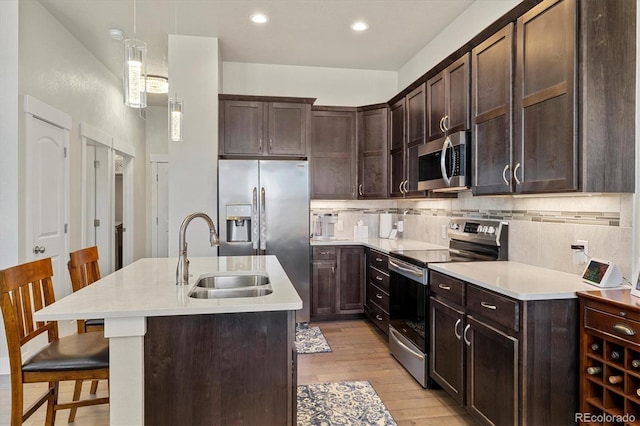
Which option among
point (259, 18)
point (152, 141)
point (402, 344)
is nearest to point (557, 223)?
point (402, 344)

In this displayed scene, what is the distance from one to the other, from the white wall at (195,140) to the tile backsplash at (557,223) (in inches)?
97.3

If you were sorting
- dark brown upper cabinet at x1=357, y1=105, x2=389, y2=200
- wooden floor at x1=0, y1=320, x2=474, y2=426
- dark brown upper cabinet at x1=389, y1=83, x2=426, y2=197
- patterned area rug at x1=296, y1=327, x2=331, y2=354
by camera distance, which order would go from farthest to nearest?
dark brown upper cabinet at x1=357, y1=105, x2=389, y2=200
dark brown upper cabinet at x1=389, y1=83, x2=426, y2=197
patterned area rug at x1=296, y1=327, x2=331, y2=354
wooden floor at x1=0, y1=320, x2=474, y2=426

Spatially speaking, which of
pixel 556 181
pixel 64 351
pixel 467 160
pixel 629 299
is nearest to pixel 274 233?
pixel 467 160

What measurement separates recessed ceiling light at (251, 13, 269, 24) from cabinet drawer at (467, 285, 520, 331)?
118 inches

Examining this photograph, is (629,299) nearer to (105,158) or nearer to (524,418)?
(524,418)

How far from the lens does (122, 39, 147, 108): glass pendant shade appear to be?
2086 millimetres

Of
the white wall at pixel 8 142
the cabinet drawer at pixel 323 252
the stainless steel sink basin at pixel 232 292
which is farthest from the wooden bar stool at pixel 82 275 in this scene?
the cabinet drawer at pixel 323 252

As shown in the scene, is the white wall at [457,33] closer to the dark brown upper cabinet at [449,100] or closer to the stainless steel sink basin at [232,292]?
the dark brown upper cabinet at [449,100]

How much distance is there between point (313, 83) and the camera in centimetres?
495

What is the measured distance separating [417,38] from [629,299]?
10.9 ft

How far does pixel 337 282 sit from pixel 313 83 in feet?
8.32

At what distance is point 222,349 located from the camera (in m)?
1.67

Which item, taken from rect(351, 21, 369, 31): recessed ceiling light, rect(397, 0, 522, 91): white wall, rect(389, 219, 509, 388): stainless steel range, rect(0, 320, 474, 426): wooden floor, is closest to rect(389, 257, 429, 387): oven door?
rect(389, 219, 509, 388): stainless steel range

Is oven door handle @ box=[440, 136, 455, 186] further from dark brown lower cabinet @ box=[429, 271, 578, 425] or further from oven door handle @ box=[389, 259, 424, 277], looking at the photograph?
dark brown lower cabinet @ box=[429, 271, 578, 425]
